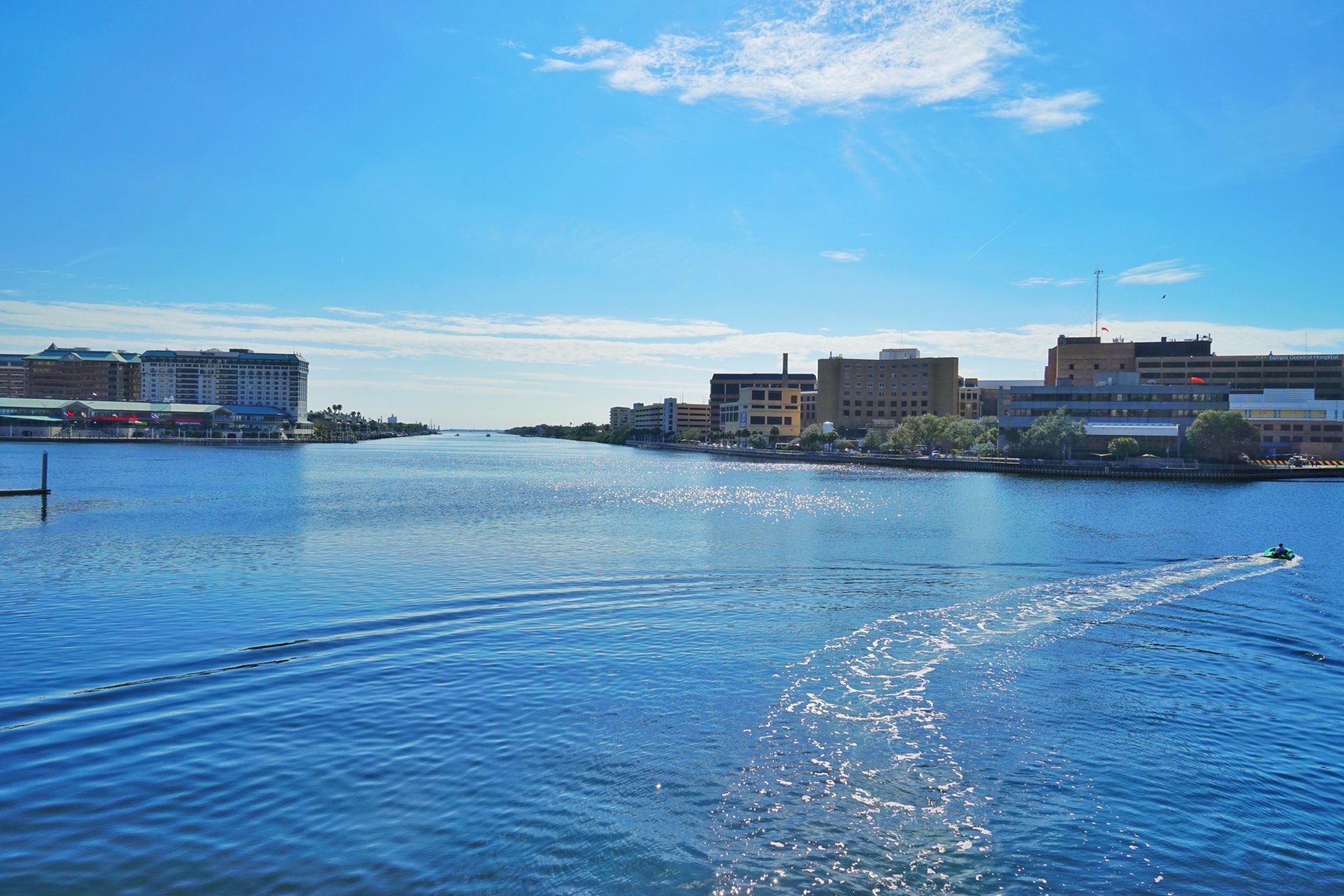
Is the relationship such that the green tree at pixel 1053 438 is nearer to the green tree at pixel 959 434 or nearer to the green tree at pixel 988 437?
the green tree at pixel 988 437

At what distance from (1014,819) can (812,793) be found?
3.46m

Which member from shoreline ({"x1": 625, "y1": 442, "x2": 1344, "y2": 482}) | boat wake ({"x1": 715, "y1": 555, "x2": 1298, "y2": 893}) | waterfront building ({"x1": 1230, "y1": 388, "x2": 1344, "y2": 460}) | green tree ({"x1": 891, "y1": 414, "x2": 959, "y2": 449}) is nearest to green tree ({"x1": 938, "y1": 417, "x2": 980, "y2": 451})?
green tree ({"x1": 891, "y1": 414, "x2": 959, "y2": 449})

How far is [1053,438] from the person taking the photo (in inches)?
5330

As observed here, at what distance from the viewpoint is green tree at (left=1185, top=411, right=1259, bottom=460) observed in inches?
5022

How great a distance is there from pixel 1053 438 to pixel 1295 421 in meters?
50.9

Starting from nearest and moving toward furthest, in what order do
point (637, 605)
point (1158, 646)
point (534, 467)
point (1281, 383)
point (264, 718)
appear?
point (264, 718) < point (1158, 646) < point (637, 605) < point (534, 467) < point (1281, 383)

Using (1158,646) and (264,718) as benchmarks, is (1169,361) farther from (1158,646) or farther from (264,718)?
(264,718)

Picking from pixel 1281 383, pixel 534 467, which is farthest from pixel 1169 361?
pixel 534 467

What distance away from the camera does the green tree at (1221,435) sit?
128m

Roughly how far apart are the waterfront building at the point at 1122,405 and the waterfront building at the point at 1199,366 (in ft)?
88.6

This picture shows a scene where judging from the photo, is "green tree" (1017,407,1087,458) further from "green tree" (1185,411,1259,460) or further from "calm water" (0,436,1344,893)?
"calm water" (0,436,1344,893)

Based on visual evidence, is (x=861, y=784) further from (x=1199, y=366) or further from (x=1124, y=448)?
(x=1199, y=366)

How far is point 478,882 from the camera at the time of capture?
1238 cm

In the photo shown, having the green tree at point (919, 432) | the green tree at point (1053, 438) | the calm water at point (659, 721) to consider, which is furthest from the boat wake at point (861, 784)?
the green tree at point (919, 432)
